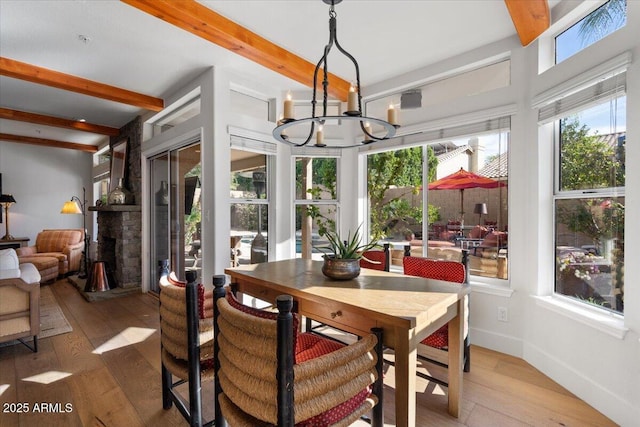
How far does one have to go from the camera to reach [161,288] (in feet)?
5.90

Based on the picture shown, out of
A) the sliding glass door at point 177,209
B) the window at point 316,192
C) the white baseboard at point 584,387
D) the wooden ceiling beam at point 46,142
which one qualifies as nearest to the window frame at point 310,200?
the window at point 316,192

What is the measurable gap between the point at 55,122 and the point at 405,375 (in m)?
6.37

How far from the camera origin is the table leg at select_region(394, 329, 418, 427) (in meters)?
1.39

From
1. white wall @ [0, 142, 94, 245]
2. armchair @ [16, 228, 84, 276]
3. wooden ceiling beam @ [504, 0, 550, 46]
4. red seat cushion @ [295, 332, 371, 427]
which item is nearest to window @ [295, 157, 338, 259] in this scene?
wooden ceiling beam @ [504, 0, 550, 46]

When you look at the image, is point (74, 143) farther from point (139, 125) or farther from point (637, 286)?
point (637, 286)

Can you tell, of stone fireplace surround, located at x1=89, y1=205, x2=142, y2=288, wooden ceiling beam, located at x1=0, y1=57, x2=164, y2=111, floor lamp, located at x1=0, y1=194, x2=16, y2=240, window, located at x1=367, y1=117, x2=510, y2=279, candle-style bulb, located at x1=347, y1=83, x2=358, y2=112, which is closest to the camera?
candle-style bulb, located at x1=347, y1=83, x2=358, y2=112

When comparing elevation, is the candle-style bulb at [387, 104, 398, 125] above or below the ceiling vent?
below

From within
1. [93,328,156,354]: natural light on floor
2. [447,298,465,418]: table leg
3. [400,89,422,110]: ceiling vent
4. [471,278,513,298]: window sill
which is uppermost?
[400,89,422,110]: ceiling vent

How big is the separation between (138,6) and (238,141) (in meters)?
1.55

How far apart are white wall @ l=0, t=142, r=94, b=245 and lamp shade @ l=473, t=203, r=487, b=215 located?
809 cm

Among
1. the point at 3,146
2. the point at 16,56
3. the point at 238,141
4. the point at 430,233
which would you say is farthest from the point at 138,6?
the point at 3,146

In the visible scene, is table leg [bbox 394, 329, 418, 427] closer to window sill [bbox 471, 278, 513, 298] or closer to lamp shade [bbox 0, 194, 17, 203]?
window sill [bbox 471, 278, 513, 298]

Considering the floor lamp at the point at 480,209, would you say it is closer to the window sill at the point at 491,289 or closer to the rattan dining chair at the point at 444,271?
the window sill at the point at 491,289

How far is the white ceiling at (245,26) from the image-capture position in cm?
240
